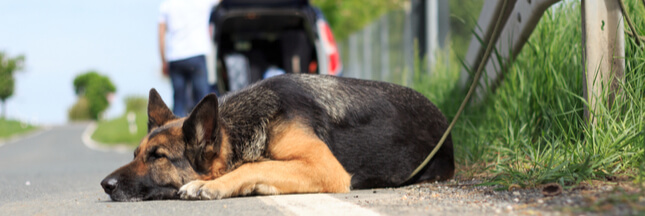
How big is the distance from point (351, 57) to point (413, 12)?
12.3 meters

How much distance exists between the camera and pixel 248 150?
14.2 ft

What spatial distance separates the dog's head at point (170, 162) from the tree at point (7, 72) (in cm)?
5819

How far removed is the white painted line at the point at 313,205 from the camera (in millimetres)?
3459

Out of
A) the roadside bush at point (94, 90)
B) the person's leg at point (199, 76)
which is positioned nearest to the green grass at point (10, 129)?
Answer: the person's leg at point (199, 76)

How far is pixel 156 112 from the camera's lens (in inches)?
182

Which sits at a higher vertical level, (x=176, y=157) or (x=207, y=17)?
(x=207, y=17)

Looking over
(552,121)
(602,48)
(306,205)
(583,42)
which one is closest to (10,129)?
(552,121)

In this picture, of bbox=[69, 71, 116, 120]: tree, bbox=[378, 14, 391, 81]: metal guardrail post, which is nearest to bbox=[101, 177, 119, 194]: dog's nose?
bbox=[378, 14, 391, 81]: metal guardrail post

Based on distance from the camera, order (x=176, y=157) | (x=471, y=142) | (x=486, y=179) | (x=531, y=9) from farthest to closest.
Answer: (x=471, y=142), (x=531, y=9), (x=486, y=179), (x=176, y=157)

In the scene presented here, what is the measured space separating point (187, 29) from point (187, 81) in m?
0.79

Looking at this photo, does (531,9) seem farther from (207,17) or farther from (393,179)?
(207,17)

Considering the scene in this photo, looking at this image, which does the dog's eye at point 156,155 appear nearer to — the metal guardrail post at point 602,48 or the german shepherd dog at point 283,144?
the german shepherd dog at point 283,144

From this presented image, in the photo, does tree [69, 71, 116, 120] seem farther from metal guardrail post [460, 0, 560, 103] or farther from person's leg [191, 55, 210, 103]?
metal guardrail post [460, 0, 560, 103]

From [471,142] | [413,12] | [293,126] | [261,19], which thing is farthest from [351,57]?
[293,126]
